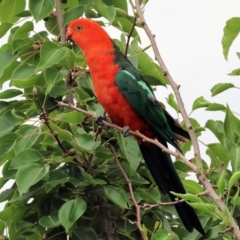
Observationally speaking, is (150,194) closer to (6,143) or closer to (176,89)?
(6,143)

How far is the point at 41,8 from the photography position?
2.81 m

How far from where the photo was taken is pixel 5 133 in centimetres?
262

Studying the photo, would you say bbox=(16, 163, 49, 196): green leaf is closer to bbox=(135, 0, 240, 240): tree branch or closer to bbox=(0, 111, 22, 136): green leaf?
bbox=(0, 111, 22, 136): green leaf

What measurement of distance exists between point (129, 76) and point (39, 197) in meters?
0.75

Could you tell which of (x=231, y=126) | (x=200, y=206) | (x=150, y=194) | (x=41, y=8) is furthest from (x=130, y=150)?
(x=200, y=206)

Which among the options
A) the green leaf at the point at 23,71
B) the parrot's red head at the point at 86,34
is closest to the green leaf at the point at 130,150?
the green leaf at the point at 23,71

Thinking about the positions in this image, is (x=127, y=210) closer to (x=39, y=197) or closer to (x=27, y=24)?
(x=39, y=197)

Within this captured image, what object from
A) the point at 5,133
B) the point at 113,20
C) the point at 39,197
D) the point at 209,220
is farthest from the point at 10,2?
the point at 209,220

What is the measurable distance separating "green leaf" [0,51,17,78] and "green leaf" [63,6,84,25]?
32 centimetres

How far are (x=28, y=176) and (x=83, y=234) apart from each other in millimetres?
363

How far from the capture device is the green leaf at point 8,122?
2646 mm

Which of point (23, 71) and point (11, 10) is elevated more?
point (11, 10)

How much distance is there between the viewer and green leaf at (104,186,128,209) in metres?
2.45

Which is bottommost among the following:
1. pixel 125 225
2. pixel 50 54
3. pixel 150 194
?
pixel 125 225
